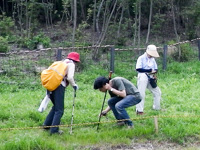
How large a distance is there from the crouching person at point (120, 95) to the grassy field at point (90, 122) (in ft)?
0.79

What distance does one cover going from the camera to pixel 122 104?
7.32m

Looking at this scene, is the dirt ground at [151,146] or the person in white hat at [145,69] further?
the person in white hat at [145,69]

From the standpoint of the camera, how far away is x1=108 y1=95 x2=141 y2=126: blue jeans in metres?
7.33

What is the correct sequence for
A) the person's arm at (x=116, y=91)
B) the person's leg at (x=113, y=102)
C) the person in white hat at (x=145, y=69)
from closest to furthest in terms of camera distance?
the person's arm at (x=116, y=91), the person's leg at (x=113, y=102), the person in white hat at (x=145, y=69)

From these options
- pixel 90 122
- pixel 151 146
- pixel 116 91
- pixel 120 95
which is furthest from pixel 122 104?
pixel 90 122

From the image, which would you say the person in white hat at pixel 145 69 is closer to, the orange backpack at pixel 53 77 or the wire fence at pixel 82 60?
the orange backpack at pixel 53 77

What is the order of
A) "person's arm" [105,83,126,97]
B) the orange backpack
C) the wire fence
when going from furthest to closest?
the wire fence
"person's arm" [105,83,126,97]
the orange backpack

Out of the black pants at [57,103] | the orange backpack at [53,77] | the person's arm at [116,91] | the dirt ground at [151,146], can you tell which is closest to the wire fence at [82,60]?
the black pants at [57,103]

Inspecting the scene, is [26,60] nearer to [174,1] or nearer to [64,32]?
[64,32]

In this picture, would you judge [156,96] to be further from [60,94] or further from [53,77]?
[53,77]

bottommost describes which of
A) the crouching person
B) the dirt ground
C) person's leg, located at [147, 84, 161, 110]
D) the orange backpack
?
the dirt ground

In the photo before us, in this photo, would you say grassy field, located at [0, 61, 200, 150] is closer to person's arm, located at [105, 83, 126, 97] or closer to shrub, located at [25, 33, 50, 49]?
person's arm, located at [105, 83, 126, 97]

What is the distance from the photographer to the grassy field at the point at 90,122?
277 inches

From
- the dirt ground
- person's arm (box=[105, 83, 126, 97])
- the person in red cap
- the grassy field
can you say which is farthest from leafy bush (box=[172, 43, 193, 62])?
the person in red cap
